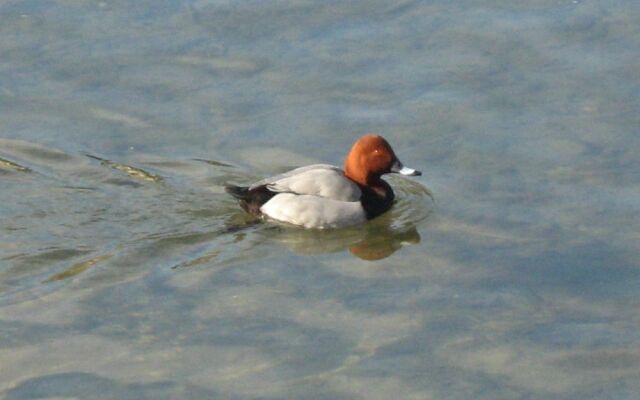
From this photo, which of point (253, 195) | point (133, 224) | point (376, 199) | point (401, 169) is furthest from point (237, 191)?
point (401, 169)

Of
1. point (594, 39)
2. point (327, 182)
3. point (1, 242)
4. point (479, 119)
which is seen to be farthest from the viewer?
point (594, 39)

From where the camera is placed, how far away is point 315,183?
11.7 metres

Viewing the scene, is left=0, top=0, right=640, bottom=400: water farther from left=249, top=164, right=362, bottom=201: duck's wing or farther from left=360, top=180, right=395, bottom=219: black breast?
left=249, top=164, right=362, bottom=201: duck's wing

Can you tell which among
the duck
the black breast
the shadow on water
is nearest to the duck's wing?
the duck

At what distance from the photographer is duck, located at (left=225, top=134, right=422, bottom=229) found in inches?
459

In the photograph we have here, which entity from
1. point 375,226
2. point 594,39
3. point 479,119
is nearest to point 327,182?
point 375,226

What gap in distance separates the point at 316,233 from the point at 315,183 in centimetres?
42

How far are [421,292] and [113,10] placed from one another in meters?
6.17

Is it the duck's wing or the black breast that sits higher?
the duck's wing

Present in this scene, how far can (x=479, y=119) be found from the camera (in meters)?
12.6

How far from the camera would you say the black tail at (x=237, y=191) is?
1166 cm

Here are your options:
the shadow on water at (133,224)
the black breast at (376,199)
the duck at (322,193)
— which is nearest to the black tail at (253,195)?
the duck at (322,193)

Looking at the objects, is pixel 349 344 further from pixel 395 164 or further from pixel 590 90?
pixel 590 90

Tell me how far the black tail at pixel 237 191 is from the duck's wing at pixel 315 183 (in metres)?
0.06
